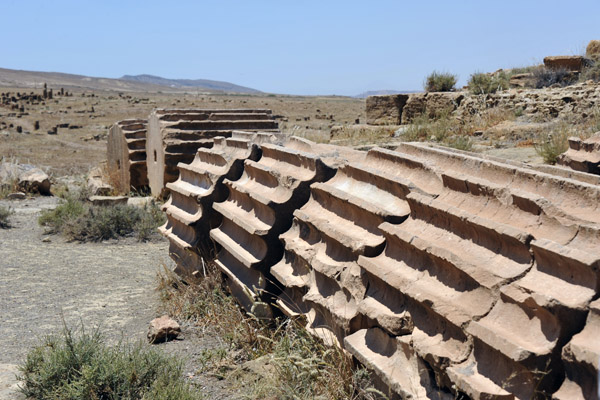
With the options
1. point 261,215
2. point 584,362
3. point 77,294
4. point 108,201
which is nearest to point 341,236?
point 261,215

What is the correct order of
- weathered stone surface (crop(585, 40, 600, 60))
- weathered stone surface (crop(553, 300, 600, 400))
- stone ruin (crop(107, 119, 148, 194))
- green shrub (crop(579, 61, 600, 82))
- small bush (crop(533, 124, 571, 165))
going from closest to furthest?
weathered stone surface (crop(553, 300, 600, 400))
small bush (crop(533, 124, 571, 165))
stone ruin (crop(107, 119, 148, 194))
green shrub (crop(579, 61, 600, 82))
weathered stone surface (crop(585, 40, 600, 60))

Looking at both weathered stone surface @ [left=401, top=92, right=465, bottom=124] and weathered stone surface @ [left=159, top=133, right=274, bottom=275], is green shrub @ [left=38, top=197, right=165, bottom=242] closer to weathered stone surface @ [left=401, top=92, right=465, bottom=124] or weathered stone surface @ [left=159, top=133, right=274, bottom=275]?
weathered stone surface @ [left=159, top=133, right=274, bottom=275]

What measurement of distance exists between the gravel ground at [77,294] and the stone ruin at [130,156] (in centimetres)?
232

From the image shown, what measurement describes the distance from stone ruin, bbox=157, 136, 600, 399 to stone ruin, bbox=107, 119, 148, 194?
713 centimetres

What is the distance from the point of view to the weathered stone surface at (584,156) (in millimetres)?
4953

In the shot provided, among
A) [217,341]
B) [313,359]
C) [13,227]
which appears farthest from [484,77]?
[313,359]

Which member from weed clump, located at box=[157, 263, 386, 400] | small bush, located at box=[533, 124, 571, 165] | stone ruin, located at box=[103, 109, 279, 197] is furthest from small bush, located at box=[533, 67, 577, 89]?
weed clump, located at box=[157, 263, 386, 400]

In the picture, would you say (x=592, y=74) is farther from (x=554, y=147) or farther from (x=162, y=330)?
(x=162, y=330)

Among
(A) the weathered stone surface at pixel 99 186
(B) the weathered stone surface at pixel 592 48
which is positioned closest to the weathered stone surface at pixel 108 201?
(A) the weathered stone surface at pixel 99 186

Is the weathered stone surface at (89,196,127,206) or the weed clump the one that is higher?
the weed clump

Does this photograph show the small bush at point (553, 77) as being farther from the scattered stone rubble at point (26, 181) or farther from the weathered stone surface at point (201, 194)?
the scattered stone rubble at point (26, 181)

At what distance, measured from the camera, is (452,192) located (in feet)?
10.1

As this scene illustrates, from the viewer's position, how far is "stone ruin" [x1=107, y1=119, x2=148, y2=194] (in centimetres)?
1139

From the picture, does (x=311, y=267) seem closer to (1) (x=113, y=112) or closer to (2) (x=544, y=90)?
(2) (x=544, y=90)
